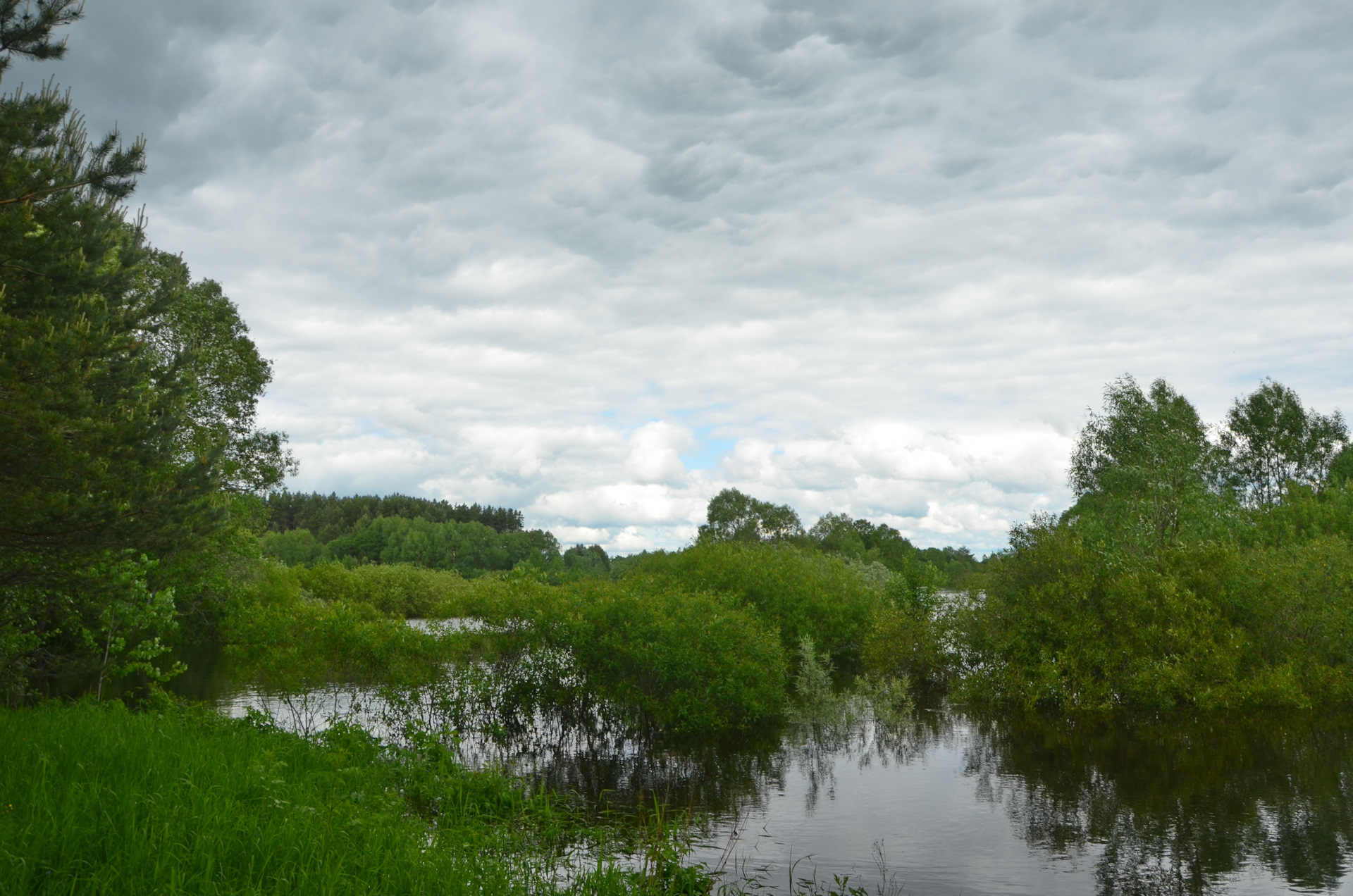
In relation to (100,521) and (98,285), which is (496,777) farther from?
(98,285)

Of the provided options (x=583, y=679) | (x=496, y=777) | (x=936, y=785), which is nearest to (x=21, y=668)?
(x=496, y=777)

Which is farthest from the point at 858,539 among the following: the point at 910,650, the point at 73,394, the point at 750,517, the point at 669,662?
the point at 73,394

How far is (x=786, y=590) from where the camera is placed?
35.4 meters

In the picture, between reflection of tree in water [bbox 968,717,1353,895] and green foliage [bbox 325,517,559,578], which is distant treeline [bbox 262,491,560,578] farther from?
reflection of tree in water [bbox 968,717,1353,895]

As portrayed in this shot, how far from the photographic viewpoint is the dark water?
13.0 m

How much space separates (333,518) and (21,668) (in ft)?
488

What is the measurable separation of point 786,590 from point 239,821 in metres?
28.2

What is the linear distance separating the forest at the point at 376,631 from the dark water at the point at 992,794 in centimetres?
95

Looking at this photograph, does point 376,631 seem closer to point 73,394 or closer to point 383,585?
point 73,394

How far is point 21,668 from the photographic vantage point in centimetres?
1695

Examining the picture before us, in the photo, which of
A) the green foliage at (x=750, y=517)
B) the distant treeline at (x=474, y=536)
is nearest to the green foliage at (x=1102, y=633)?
the distant treeline at (x=474, y=536)

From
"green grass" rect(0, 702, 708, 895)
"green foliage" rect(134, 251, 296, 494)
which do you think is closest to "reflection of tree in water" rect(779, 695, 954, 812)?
"green grass" rect(0, 702, 708, 895)

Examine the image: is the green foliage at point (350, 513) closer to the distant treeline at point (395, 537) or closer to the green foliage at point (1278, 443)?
the distant treeline at point (395, 537)

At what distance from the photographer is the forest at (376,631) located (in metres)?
9.40
